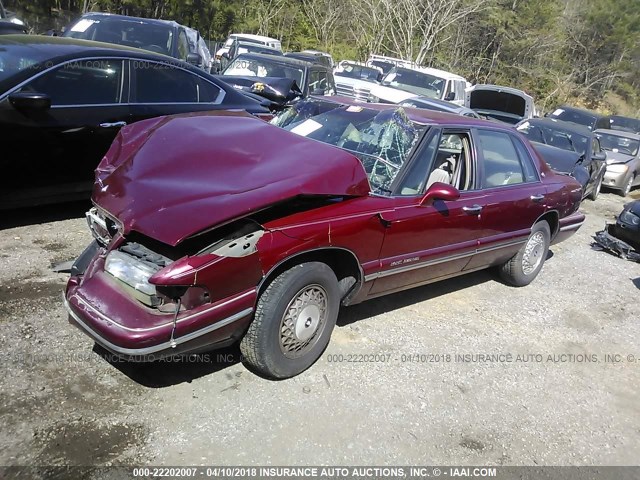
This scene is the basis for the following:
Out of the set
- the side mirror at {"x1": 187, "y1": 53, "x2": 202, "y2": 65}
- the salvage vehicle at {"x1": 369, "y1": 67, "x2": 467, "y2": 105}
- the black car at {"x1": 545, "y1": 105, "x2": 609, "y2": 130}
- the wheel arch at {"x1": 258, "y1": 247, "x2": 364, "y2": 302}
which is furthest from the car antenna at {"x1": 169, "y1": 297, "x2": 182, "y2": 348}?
the black car at {"x1": 545, "y1": 105, "x2": 609, "y2": 130}

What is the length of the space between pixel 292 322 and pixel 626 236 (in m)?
6.28

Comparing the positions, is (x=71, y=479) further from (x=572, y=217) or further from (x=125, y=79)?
(x=572, y=217)

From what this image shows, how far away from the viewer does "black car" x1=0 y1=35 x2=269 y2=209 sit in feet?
15.5

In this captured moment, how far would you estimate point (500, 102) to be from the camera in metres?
16.0

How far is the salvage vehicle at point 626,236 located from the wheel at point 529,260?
251 centimetres

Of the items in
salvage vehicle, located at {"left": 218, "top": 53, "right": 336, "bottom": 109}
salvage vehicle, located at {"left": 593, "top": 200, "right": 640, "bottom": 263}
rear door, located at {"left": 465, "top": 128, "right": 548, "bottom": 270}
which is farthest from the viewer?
salvage vehicle, located at {"left": 218, "top": 53, "right": 336, "bottom": 109}

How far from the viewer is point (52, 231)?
5234mm

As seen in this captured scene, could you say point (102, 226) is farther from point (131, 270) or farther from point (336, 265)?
point (336, 265)

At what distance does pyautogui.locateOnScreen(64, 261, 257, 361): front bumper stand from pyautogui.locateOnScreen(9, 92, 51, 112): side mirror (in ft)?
7.02

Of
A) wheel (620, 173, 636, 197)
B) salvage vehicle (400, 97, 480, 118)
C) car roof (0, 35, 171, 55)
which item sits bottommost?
wheel (620, 173, 636, 197)

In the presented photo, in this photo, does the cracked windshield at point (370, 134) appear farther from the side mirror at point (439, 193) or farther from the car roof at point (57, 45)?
the car roof at point (57, 45)

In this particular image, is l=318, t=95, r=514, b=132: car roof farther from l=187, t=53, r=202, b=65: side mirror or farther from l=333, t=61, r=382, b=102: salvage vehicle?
l=333, t=61, r=382, b=102: salvage vehicle

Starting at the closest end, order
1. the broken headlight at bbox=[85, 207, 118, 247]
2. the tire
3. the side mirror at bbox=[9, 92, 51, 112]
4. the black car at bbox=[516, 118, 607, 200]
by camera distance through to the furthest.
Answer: the tire → the broken headlight at bbox=[85, 207, 118, 247] → the side mirror at bbox=[9, 92, 51, 112] → the black car at bbox=[516, 118, 607, 200]

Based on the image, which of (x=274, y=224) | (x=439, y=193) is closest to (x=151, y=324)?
(x=274, y=224)
